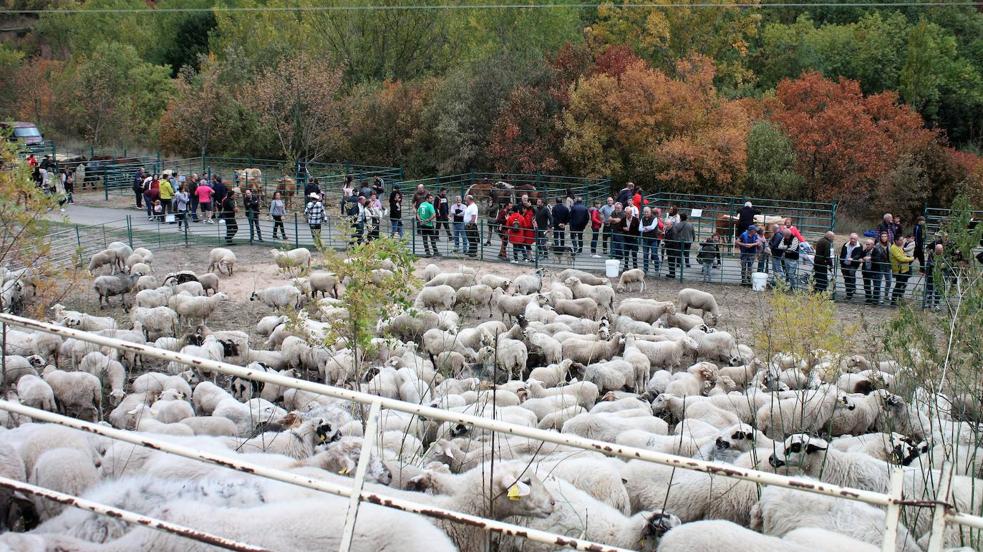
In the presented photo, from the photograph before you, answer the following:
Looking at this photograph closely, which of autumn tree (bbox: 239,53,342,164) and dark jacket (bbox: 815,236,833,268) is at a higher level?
autumn tree (bbox: 239,53,342,164)

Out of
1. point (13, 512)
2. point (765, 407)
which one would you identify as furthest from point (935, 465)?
point (13, 512)

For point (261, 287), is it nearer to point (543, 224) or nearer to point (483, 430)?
point (543, 224)

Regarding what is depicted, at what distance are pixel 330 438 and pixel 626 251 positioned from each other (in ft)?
46.1

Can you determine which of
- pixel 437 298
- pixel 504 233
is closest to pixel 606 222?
pixel 504 233

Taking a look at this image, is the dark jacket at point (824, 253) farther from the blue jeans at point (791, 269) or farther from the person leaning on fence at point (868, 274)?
the person leaning on fence at point (868, 274)

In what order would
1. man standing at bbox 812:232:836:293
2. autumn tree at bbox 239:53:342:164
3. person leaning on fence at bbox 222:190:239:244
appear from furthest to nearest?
1. autumn tree at bbox 239:53:342:164
2. person leaning on fence at bbox 222:190:239:244
3. man standing at bbox 812:232:836:293

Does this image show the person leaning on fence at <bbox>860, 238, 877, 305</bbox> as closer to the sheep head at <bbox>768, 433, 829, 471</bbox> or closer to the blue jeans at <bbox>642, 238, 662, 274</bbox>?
the blue jeans at <bbox>642, 238, 662, 274</bbox>

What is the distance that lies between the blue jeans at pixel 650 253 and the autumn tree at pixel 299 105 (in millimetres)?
16978

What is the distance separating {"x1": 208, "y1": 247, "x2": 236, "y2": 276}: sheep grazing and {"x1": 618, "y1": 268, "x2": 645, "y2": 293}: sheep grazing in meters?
8.41

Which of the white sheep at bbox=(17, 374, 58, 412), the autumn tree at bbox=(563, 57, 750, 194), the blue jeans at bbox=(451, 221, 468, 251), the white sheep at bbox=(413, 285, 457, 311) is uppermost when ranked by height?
the autumn tree at bbox=(563, 57, 750, 194)

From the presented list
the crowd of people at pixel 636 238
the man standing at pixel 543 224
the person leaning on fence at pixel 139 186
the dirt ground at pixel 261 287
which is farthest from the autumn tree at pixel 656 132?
the person leaning on fence at pixel 139 186

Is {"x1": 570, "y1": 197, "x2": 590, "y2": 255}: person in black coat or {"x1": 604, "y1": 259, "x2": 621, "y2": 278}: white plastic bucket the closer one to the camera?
{"x1": 604, "y1": 259, "x2": 621, "y2": 278}: white plastic bucket

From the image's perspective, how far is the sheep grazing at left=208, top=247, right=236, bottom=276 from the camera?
807 inches

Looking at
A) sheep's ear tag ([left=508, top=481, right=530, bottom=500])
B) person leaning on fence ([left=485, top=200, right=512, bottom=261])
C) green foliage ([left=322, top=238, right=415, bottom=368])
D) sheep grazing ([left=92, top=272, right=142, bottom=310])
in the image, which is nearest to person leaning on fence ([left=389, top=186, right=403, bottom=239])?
person leaning on fence ([left=485, top=200, right=512, bottom=261])
